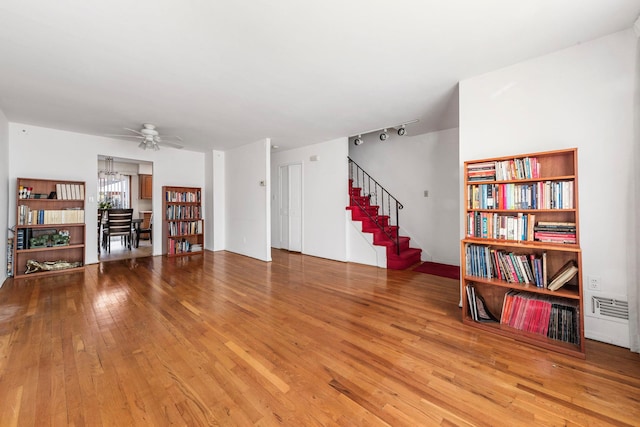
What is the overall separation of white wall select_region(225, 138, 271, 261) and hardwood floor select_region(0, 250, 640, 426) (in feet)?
7.81

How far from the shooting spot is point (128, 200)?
9000 millimetres

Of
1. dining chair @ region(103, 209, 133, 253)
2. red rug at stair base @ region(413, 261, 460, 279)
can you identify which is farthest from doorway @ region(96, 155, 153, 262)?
red rug at stair base @ region(413, 261, 460, 279)

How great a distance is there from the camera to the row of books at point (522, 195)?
2.22 m

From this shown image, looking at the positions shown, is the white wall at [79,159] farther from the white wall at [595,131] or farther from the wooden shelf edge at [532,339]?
the white wall at [595,131]

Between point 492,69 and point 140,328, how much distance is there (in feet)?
14.6

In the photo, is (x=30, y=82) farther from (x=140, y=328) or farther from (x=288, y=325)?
(x=288, y=325)

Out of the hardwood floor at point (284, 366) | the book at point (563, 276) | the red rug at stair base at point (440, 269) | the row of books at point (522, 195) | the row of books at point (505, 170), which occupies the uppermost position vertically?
the row of books at point (505, 170)

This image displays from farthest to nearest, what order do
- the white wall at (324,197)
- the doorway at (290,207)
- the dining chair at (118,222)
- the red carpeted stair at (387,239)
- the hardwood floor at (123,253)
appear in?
the doorway at (290,207), the dining chair at (118,222), the hardwood floor at (123,253), the white wall at (324,197), the red carpeted stair at (387,239)

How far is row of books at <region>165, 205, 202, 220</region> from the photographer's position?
5998 mm

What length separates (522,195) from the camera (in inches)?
94.8

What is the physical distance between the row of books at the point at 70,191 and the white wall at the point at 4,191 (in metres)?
0.61

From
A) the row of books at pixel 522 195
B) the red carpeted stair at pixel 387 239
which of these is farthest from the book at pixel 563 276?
the red carpeted stair at pixel 387 239

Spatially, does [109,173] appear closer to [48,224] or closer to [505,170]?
[48,224]

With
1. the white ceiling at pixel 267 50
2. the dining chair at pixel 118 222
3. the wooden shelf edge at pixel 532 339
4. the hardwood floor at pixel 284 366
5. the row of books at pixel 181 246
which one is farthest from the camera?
the dining chair at pixel 118 222
